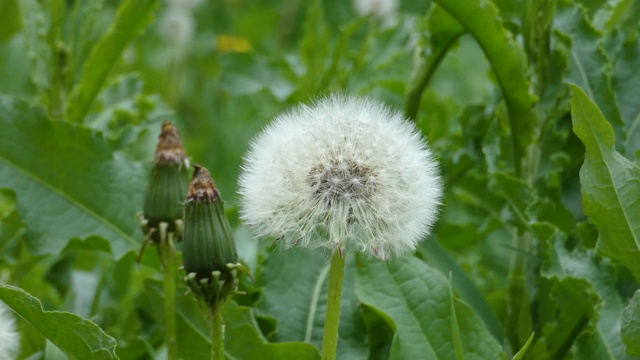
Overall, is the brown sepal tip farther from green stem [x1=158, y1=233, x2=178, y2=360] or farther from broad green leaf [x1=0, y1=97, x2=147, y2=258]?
broad green leaf [x1=0, y1=97, x2=147, y2=258]

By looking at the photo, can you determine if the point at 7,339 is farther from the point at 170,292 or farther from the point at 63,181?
the point at 63,181

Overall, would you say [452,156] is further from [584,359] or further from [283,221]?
[283,221]

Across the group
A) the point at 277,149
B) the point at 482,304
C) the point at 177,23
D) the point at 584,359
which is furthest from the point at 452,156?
the point at 177,23

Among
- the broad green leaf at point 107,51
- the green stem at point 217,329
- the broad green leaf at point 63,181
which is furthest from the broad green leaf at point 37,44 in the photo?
the green stem at point 217,329

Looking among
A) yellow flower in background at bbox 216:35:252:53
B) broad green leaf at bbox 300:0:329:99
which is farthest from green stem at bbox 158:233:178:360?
yellow flower in background at bbox 216:35:252:53

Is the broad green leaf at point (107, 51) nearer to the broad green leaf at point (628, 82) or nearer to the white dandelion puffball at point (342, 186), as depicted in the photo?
the white dandelion puffball at point (342, 186)
